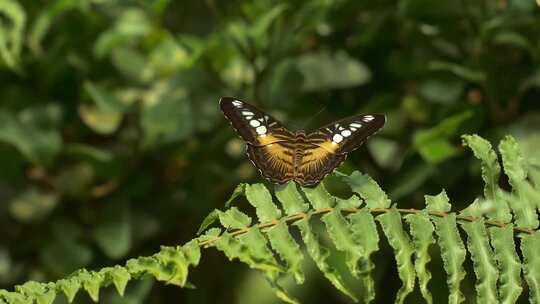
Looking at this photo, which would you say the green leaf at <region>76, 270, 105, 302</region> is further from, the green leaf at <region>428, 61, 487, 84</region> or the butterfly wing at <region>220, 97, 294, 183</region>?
the green leaf at <region>428, 61, 487, 84</region>

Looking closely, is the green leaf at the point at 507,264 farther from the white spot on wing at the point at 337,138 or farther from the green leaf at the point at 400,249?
the white spot on wing at the point at 337,138

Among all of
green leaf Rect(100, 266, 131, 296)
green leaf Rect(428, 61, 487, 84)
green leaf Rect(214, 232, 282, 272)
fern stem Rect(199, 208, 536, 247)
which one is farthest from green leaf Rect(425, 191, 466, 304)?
green leaf Rect(428, 61, 487, 84)

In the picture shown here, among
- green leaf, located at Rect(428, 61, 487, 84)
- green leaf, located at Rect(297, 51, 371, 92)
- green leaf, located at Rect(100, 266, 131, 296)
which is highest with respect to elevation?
green leaf, located at Rect(297, 51, 371, 92)

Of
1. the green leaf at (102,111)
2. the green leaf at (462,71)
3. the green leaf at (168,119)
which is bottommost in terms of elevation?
the green leaf at (462,71)

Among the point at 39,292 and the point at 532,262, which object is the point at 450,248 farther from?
the point at 39,292

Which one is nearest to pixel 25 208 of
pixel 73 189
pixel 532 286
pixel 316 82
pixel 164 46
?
pixel 73 189

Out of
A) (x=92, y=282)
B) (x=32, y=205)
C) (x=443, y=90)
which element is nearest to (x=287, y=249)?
(x=92, y=282)

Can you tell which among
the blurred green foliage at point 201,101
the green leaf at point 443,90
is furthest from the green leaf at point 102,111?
the green leaf at point 443,90
